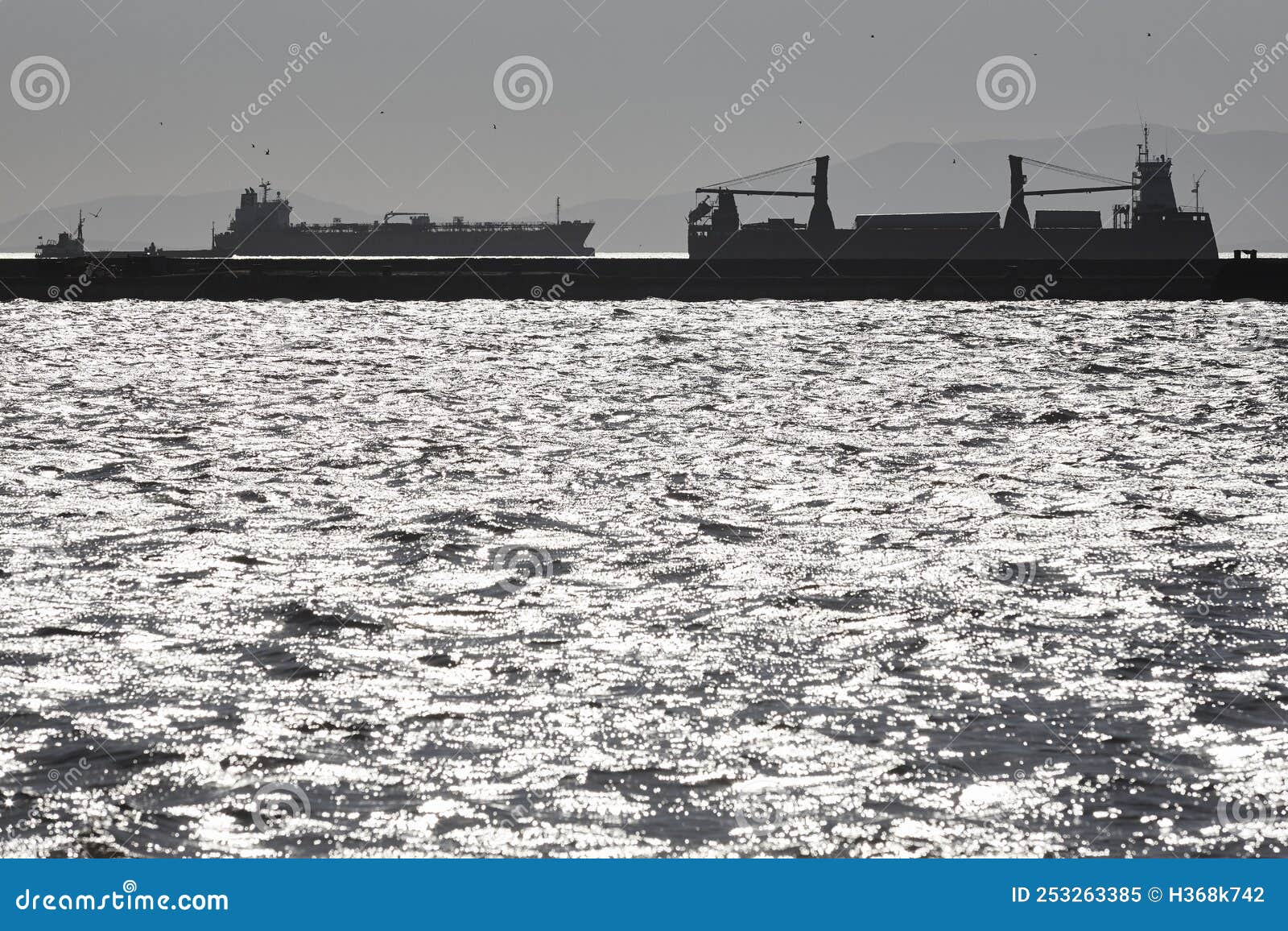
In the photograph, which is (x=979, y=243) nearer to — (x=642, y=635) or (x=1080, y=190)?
(x=1080, y=190)

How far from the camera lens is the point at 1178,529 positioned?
1180 cm

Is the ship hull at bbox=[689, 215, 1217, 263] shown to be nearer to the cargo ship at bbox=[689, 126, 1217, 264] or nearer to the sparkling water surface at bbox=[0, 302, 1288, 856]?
the cargo ship at bbox=[689, 126, 1217, 264]

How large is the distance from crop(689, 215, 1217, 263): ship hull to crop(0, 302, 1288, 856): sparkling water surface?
121 metres

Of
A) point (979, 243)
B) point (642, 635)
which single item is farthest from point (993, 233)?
point (642, 635)

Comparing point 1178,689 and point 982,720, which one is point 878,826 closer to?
point 982,720

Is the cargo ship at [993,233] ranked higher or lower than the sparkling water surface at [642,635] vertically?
higher

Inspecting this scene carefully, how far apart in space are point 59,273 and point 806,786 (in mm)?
69758

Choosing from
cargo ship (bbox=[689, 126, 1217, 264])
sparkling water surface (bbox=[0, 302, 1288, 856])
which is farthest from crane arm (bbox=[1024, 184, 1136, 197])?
sparkling water surface (bbox=[0, 302, 1288, 856])

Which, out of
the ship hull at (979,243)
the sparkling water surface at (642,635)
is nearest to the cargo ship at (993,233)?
the ship hull at (979,243)

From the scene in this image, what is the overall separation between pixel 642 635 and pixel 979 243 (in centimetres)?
13609

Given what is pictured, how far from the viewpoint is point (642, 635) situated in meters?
8.48

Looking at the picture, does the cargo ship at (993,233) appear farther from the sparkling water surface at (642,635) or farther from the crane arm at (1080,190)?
the sparkling water surface at (642,635)

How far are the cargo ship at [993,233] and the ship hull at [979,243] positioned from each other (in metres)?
0.08

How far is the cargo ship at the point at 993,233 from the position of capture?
137750 mm
